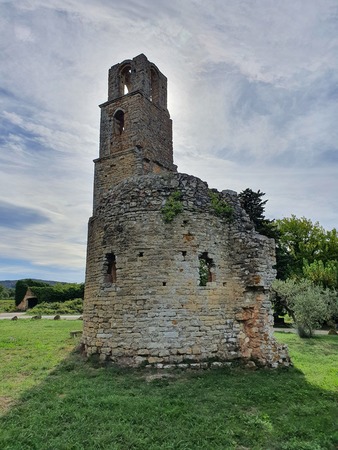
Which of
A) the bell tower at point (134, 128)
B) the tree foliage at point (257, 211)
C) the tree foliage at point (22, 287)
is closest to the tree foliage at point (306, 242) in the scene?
the tree foliage at point (257, 211)

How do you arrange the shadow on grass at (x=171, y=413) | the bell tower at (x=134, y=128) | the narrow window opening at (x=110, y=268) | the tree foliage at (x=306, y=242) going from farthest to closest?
the tree foliage at (x=306, y=242)
the bell tower at (x=134, y=128)
the narrow window opening at (x=110, y=268)
the shadow on grass at (x=171, y=413)

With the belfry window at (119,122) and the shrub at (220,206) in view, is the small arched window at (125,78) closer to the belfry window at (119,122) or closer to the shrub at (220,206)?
the belfry window at (119,122)

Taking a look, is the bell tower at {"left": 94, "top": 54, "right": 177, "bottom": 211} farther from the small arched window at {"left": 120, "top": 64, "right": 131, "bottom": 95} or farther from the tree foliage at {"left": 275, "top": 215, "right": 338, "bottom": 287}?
the tree foliage at {"left": 275, "top": 215, "right": 338, "bottom": 287}

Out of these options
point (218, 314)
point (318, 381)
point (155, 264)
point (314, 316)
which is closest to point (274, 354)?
point (318, 381)

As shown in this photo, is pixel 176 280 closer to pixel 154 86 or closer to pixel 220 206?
pixel 220 206

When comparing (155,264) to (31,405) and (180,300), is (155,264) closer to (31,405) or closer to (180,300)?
(180,300)

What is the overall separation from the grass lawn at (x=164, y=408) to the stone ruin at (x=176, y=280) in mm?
627

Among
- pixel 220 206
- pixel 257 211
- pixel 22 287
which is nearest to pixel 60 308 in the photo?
pixel 22 287

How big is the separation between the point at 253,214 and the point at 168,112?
12743mm

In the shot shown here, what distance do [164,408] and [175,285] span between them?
125 inches

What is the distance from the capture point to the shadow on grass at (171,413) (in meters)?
4.69

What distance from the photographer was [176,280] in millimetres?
8438

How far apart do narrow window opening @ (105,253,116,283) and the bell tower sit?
521 cm

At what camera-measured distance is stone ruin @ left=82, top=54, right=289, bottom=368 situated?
8.16 metres
